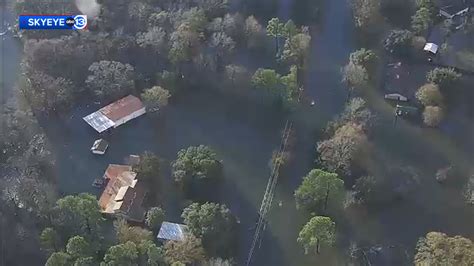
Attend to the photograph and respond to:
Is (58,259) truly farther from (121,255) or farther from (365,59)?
(365,59)

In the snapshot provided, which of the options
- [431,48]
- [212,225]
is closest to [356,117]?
[431,48]

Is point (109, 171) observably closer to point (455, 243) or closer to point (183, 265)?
point (183, 265)

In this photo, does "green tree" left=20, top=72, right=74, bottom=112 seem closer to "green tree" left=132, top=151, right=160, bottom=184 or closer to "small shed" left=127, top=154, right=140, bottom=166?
"small shed" left=127, top=154, right=140, bottom=166

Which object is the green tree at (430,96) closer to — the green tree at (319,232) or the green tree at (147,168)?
the green tree at (319,232)

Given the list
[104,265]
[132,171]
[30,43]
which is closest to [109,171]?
[132,171]

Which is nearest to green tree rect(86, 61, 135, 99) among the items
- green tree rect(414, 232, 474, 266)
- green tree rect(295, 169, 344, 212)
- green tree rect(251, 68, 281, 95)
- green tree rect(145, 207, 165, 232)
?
green tree rect(251, 68, 281, 95)

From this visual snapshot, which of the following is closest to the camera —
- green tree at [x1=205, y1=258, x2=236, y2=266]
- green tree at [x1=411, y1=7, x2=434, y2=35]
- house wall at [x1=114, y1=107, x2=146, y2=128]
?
green tree at [x1=205, y1=258, x2=236, y2=266]
